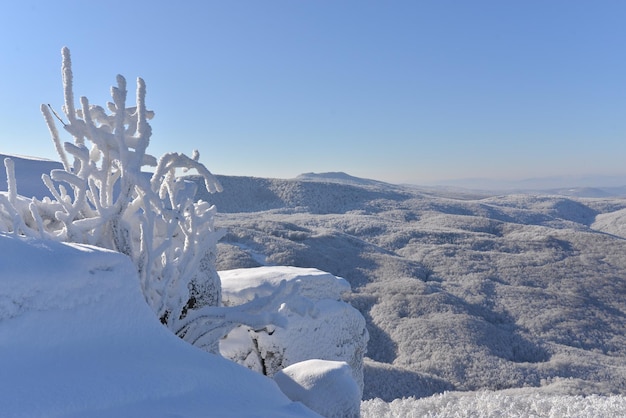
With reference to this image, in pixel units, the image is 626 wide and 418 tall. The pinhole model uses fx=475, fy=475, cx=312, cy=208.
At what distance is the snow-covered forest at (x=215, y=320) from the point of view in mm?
2982

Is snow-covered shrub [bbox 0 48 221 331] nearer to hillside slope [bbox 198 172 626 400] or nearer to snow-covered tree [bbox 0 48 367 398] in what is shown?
snow-covered tree [bbox 0 48 367 398]

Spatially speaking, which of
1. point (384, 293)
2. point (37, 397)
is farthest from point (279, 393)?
point (384, 293)

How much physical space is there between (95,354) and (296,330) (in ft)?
12.1

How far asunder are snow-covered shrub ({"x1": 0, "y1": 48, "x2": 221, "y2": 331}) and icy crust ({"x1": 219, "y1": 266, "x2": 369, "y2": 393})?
1402mm

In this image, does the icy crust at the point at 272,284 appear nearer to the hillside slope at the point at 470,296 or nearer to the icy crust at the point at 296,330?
the icy crust at the point at 296,330

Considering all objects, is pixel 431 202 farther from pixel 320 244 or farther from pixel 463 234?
pixel 320 244

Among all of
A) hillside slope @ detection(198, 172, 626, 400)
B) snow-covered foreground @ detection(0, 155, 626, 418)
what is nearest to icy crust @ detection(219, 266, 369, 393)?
snow-covered foreground @ detection(0, 155, 626, 418)

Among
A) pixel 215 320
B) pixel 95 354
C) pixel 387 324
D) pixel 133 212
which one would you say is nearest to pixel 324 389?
pixel 215 320

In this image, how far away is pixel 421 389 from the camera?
1134cm

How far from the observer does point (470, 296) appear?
17703 mm

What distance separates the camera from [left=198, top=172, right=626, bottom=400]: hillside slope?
1206cm

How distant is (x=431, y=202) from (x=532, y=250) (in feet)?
80.3

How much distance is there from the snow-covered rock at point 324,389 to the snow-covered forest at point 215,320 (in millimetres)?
18

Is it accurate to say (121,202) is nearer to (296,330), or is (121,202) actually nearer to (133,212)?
(133,212)
